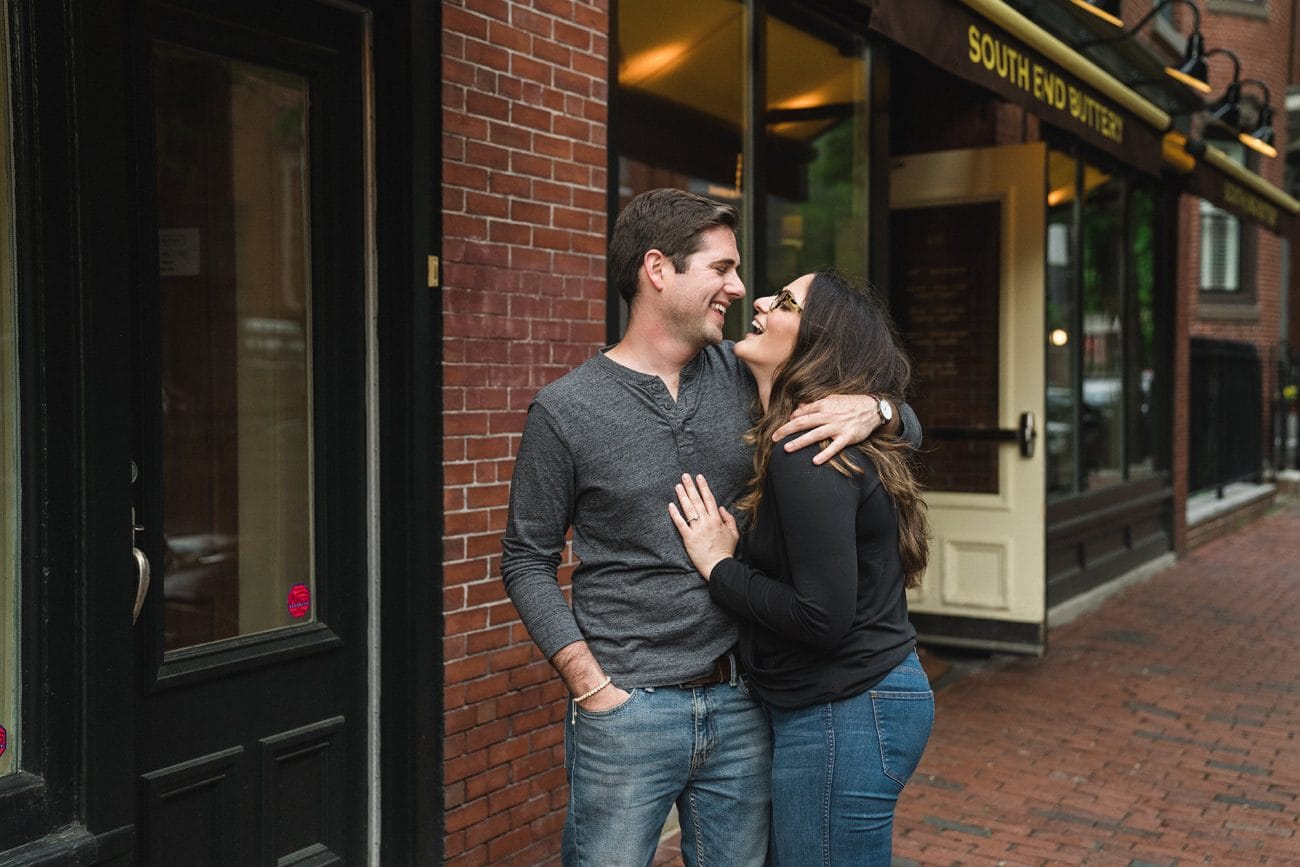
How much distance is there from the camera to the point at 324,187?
3.52 m

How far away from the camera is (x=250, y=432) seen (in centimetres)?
343

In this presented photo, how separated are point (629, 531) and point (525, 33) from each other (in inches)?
85.4

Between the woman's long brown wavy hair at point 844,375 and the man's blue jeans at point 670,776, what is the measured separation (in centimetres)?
41

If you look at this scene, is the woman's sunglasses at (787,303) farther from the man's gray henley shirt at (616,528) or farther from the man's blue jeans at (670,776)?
the man's blue jeans at (670,776)

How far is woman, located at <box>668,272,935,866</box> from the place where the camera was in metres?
2.32

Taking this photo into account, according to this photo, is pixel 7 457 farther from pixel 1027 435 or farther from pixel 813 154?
pixel 1027 435

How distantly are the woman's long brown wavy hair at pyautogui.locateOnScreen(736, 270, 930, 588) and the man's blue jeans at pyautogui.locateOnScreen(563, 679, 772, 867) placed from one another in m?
0.41

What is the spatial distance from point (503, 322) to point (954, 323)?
4569 millimetres

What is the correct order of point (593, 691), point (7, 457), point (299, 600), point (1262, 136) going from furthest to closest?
point (1262, 136) < point (299, 600) < point (7, 457) < point (593, 691)

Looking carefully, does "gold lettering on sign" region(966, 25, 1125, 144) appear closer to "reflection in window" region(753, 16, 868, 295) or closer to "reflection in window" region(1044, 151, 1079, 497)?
"reflection in window" region(753, 16, 868, 295)

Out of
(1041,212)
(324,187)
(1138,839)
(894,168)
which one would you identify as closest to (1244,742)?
(1138,839)

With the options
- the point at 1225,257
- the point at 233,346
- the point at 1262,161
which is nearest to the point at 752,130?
the point at 233,346

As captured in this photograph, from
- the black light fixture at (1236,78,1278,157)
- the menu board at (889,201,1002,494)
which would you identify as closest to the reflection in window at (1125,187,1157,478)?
the black light fixture at (1236,78,1278,157)

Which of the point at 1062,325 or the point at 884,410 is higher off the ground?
the point at 1062,325
